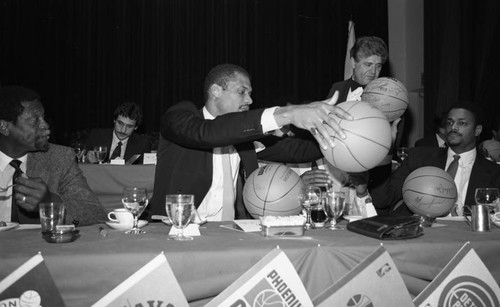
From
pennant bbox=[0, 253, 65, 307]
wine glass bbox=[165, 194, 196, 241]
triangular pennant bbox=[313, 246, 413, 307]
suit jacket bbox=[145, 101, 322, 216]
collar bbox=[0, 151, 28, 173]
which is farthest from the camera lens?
collar bbox=[0, 151, 28, 173]

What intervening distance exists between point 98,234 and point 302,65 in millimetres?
7105

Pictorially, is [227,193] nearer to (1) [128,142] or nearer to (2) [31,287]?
(2) [31,287]

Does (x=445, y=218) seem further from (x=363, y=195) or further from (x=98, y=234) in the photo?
Result: (x=98, y=234)

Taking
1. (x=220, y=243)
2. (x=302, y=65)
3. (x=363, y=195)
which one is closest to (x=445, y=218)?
(x=363, y=195)

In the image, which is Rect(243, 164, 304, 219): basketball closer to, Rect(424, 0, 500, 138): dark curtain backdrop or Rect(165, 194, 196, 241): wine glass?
Rect(165, 194, 196, 241): wine glass

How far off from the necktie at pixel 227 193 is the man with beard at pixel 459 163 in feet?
2.98

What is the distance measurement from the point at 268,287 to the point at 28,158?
4.97ft

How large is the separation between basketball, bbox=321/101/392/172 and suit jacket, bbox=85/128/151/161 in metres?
4.26

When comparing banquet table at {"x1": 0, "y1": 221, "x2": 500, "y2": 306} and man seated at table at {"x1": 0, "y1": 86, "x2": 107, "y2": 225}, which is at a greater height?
man seated at table at {"x1": 0, "y1": 86, "x2": 107, "y2": 225}

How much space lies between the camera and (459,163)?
12.0 feet

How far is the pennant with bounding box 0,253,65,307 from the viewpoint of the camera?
1571mm

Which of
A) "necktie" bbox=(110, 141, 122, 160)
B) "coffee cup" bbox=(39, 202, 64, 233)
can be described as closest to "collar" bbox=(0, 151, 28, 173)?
"coffee cup" bbox=(39, 202, 64, 233)

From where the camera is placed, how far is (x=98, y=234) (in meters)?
1.95

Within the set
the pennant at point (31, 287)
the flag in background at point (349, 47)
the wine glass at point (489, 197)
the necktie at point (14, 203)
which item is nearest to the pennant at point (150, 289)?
the pennant at point (31, 287)
